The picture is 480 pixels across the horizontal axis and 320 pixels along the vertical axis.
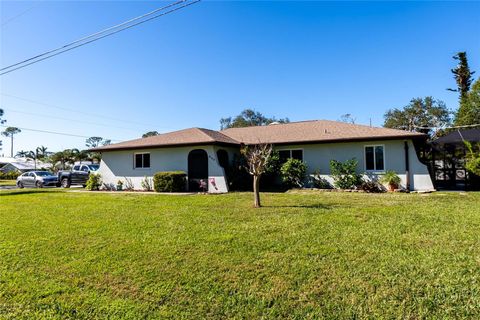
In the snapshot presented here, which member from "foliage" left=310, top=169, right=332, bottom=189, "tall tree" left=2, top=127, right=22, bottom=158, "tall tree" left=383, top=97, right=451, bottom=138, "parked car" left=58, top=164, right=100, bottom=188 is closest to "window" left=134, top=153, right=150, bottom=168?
"parked car" left=58, top=164, right=100, bottom=188

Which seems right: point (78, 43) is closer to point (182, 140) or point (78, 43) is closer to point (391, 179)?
point (182, 140)

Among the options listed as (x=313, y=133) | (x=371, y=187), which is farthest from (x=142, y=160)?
(x=371, y=187)

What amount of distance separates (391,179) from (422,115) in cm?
3800

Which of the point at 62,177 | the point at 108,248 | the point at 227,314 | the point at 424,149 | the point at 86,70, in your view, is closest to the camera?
the point at 227,314

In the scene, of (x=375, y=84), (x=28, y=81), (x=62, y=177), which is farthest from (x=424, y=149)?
(x=62, y=177)

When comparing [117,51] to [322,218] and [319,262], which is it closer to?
[322,218]

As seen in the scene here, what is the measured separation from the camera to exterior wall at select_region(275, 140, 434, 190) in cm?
1361

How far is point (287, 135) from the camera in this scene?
57.0ft

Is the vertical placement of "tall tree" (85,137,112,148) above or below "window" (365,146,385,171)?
above

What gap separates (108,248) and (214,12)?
367 inches

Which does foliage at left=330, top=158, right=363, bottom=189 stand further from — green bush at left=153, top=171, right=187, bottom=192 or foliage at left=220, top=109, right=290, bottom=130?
foliage at left=220, top=109, right=290, bottom=130

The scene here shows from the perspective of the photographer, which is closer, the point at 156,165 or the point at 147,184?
the point at 147,184

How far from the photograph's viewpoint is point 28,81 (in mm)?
14266

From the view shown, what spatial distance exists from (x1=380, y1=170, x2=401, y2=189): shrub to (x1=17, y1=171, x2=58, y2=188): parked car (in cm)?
2409
